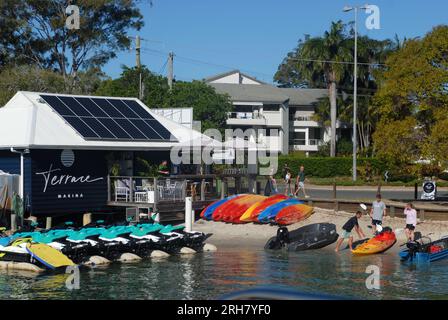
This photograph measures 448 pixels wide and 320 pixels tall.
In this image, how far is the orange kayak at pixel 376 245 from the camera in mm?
25547

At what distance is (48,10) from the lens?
167 ft

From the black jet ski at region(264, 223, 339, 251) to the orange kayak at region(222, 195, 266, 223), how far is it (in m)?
3.90

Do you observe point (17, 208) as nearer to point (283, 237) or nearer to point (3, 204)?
point (3, 204)

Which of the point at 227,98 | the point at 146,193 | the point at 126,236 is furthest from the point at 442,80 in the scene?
the point at 227,98

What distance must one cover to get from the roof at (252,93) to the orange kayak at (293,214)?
45.0 metres

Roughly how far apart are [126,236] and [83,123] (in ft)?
25.8

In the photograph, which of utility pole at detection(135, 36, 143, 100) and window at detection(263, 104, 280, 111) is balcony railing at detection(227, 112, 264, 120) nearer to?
window at detection(263, 104, 280, 111)

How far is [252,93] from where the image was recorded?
79.1 meters

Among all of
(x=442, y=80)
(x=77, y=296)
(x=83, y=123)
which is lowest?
(x=77, y=296)

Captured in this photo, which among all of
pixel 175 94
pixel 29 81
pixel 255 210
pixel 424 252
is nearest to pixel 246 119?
pixel 175 94

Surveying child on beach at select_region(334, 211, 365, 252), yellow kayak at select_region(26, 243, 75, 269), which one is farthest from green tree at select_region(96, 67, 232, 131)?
yellow kayak at select_region(26, 243, 75, 269)

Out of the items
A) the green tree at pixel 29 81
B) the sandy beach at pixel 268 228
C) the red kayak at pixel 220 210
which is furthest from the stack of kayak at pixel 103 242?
the green tree at pixel 29 81

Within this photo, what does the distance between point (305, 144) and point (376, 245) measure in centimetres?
5383
